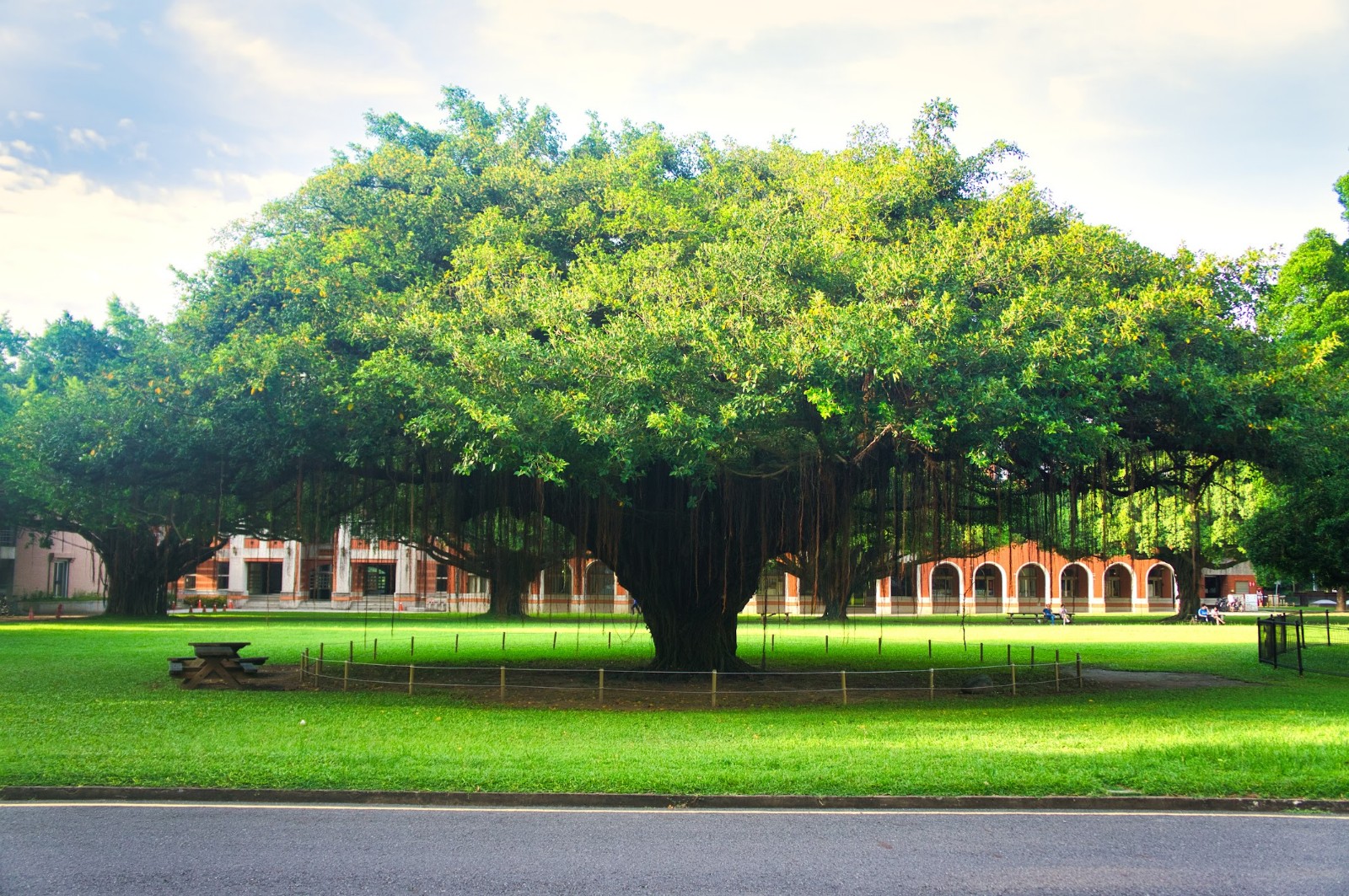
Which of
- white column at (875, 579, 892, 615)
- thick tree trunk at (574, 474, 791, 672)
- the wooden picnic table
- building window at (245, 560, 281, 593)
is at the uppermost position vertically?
thick tree trunk at (574, 474, 791, 672)

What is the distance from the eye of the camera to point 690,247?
18031 mm

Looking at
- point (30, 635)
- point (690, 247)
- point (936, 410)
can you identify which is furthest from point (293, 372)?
point (30, 635)

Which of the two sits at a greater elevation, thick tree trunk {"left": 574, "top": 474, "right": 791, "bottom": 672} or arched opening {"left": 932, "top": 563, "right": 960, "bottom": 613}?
thick tree trunk {"left": 574, "top": 474, "right": 791, "bottom": 672}

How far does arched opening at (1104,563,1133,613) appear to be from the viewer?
75.2m

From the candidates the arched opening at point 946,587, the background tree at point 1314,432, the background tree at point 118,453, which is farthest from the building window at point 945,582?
the background tree at point 118,453

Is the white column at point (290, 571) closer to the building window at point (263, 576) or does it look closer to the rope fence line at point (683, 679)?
the building window at point (263, 576)

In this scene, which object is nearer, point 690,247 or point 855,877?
point 855,877

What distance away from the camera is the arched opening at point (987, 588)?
7400 centimetres

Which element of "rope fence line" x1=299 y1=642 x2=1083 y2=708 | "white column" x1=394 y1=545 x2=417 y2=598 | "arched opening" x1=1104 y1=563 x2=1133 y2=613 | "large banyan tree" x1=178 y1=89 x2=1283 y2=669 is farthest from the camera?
"arched opening" x1=1104 y1=563 x2=1133 y2=613

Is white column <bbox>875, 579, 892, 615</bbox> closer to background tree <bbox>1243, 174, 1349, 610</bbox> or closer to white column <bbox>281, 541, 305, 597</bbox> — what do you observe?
background tree <bbox>1243, 174, 1349, 610</bbox>

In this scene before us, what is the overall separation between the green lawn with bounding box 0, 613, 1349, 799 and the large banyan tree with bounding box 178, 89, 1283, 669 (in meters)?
3.46

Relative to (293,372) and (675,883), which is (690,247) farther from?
(675,883)

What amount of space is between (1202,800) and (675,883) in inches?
210

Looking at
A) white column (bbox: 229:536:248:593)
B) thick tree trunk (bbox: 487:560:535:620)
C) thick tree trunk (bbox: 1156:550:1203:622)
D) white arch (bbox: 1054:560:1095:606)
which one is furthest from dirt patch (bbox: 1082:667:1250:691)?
white column (bbox: 229:536:248:593)
